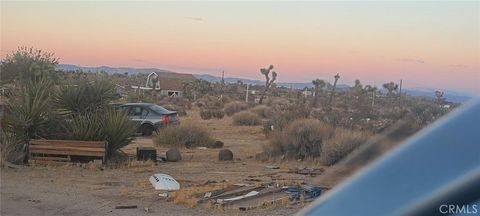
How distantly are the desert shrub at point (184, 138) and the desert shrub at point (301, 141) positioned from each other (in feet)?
15.1

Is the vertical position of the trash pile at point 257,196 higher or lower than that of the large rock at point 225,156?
higher

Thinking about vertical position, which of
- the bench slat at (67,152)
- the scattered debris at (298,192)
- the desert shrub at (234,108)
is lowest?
the desert shrub at (234,108)

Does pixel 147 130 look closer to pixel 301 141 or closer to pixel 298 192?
pixel 301 141

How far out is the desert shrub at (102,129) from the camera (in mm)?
17234

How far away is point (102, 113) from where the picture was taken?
18.2 meters

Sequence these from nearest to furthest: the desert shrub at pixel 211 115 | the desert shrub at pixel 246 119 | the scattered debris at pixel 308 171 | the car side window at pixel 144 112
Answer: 1. the scattered debris at pixel 308 171
2. the car side window at pixel 144 112
3. the desert shrub at pixel 246 119
4. the desert shrub at pixel 211 115

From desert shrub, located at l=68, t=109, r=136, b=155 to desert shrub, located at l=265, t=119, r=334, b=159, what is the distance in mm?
4368

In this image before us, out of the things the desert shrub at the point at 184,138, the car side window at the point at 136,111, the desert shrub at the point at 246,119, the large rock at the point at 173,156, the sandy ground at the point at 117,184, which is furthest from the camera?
the desert shrub at the point at 246,119

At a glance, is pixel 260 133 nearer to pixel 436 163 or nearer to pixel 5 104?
pixel 5 104

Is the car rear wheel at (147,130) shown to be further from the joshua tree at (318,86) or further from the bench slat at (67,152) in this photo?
the joshua tree at (318,86)

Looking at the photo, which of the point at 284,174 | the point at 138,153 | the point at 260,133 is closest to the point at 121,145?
the point at 138,153

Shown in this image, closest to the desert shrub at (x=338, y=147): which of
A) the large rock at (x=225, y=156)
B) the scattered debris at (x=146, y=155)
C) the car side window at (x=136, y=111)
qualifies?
the large rock at (x=225, y=156)

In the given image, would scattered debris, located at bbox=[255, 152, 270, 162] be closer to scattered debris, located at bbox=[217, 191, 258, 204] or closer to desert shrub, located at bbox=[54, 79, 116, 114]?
desert shrub, located at bbox=[54, 79, 116, 114]

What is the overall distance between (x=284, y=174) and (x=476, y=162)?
45.8ft
